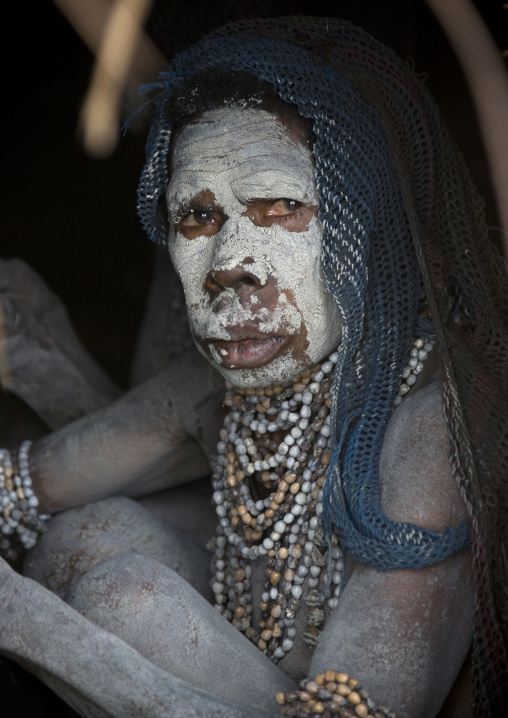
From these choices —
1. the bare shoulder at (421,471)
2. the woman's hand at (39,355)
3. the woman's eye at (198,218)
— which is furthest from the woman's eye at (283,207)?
the woman's hand at (39,355)

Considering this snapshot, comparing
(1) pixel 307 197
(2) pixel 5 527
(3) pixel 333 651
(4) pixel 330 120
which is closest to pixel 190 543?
(2) pixel 5 527

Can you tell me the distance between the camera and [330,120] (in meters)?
1.79

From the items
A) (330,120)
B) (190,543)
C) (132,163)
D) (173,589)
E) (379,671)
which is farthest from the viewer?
(132,163)

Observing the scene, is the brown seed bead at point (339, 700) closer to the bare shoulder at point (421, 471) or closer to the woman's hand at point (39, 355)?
the bare shoulder at point (421, 471)

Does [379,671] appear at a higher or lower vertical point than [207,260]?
lower

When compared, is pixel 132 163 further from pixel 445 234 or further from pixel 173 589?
pixel 173 589

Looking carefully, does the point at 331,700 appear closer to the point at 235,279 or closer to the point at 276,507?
the point at 276,507

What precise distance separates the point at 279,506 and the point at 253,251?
1.74 ft

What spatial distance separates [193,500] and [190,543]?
234 mm

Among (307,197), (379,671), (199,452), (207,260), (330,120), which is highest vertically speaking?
(330,120)

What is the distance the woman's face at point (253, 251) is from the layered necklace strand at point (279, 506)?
0.33 feet

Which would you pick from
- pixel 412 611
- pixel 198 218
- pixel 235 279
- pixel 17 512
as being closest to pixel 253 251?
pixel 235 279

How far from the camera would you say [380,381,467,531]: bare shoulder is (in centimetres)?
158

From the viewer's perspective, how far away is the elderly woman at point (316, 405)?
4.99ft
